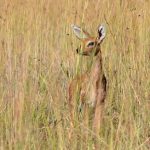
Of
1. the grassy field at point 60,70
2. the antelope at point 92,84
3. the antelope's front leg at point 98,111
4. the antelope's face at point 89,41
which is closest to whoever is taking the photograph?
the grassy field at point 60,70

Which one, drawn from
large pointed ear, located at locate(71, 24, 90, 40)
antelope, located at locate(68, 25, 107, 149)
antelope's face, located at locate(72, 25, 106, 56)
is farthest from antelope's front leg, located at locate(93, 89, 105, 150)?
large pointed ear, located at locate(71, 24, 90, 40)

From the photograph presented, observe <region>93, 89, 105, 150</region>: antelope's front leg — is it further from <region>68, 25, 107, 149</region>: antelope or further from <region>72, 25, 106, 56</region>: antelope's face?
<region>72, 25, 106, 56</region>: antelope's face

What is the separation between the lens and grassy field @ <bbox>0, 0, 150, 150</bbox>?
2.33 meters

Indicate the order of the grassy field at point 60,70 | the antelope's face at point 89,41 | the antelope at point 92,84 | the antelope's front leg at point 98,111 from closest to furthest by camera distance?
the grassy field at point 60,70
the antelope's front leg at point 98,111
the antelope at point 92,84
the antelope's face at point 89,41

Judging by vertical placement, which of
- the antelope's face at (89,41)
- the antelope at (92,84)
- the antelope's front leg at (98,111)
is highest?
the antelope's face at (89,41)

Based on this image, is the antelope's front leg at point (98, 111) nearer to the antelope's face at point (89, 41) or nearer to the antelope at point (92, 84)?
the antelope at point (92, 84)

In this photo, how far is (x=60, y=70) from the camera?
342cm

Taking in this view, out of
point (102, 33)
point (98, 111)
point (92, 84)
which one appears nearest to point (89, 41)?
point (102, 33)

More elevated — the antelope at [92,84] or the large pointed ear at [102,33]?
the large pointed ear at [102,33]

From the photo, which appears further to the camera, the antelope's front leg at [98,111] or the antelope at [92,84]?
the antelope at [92,84]

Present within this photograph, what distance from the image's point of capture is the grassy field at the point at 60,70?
2332 mm

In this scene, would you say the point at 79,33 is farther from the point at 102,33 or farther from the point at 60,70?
the point at 60,70

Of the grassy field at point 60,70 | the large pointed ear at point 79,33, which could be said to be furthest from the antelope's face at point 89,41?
the grassy field at point 60,70

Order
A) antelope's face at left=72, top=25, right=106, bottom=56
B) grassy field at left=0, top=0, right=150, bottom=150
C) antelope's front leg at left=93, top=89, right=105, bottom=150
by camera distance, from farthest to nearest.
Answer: antelope's face at left=72, top=25, right=106, bottom=56
antelope's front leg at left=93, top=89, right=105, bottom=150
grassy field at left=0, top=0, right=150, bottom=150
